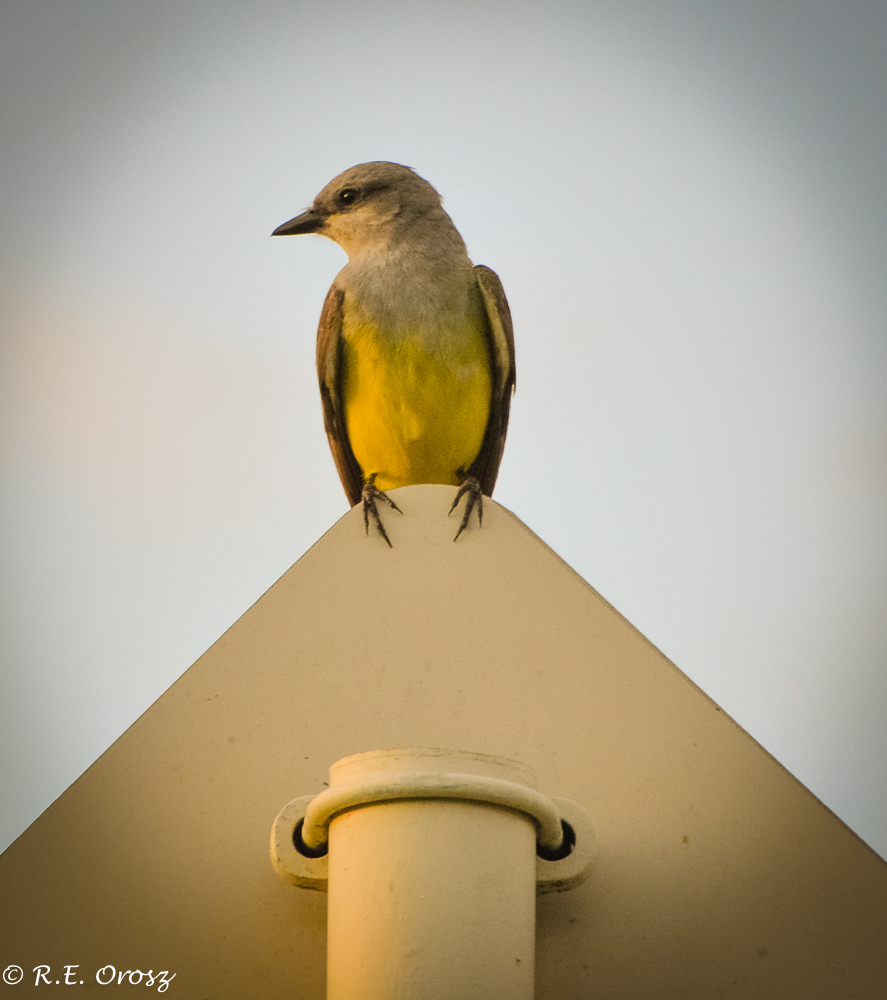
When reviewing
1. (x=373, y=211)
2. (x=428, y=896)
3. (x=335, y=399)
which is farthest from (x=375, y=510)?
(x=373, y=211)

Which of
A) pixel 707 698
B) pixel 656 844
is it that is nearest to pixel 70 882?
pixel 656 844

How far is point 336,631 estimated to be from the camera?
139 cm

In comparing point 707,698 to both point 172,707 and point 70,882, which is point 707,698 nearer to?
point 172,707

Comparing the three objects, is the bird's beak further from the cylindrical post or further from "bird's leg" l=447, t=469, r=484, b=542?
the cylindrical post

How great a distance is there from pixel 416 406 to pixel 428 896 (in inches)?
120

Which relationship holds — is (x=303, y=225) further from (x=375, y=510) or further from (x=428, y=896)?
(x=428, y=896)

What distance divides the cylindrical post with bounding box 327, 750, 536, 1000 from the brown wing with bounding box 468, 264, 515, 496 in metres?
3.05

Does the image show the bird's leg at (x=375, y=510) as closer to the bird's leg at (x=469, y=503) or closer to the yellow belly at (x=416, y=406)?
the bird's leg at (x=469, y=503)

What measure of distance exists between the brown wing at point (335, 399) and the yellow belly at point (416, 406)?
73 mm

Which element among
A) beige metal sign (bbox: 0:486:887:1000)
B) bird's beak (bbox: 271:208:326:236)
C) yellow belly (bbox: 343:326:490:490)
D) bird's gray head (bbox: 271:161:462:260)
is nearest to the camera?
beige metal sign (bbox: 0:486:887:1000)

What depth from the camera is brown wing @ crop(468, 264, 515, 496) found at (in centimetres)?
416

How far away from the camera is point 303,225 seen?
16.6 ft

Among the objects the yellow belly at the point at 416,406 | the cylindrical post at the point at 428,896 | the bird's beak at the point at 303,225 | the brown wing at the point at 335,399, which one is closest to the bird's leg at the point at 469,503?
the cylindrical post at the point at 428,896

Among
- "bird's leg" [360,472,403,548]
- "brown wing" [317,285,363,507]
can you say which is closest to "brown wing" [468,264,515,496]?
"brown wing" [317,285,363,507]
